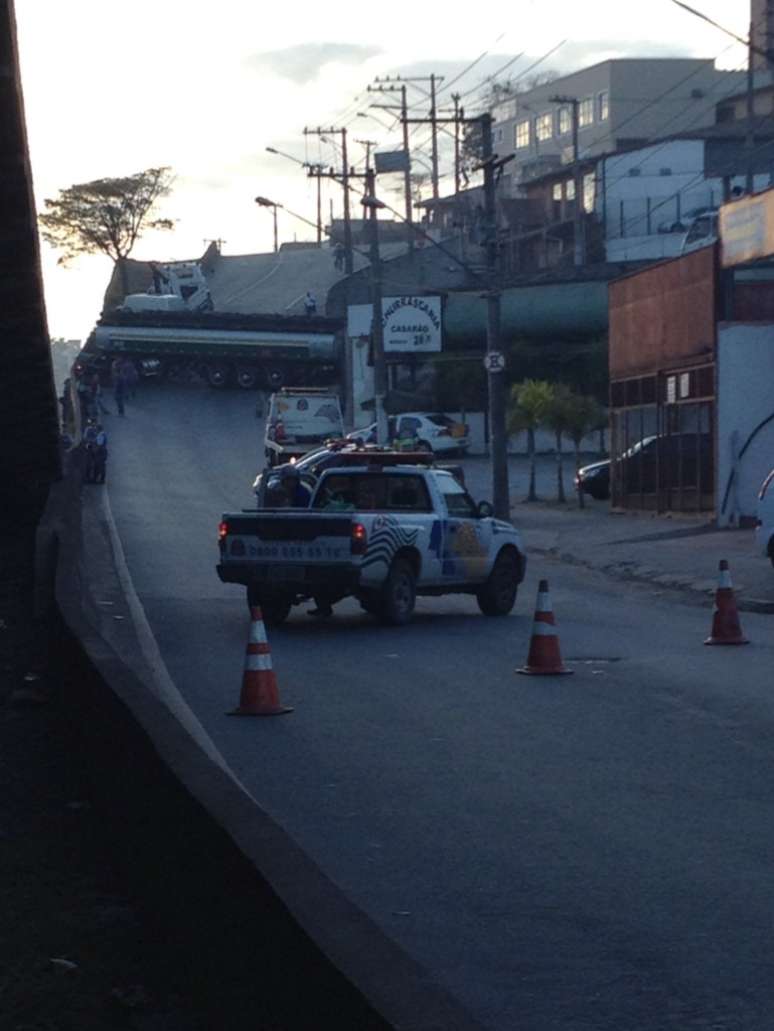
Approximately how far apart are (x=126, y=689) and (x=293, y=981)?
15.1 ft

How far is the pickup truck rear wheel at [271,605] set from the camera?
20750 mm

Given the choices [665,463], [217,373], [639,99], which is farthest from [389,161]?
[665,463]

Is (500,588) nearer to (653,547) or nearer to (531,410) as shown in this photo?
(653,547)

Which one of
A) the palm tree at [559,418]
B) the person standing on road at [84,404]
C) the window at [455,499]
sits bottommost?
the person standing on road at [84,404]

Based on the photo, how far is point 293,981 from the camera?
4770 millimetres

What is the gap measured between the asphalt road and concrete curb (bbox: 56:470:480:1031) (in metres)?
0.99

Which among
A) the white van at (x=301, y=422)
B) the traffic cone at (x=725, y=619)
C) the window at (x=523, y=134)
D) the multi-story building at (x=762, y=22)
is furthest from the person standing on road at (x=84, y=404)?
the window at (x=523, y=134)

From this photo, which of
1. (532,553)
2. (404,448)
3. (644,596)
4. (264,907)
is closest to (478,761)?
(264,907)

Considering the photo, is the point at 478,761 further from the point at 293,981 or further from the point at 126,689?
the point at 293,981

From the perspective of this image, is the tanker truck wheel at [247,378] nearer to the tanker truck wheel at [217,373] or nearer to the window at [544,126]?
the tanker truck wheel at [217,373]

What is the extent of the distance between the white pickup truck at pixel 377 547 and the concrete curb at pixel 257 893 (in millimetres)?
10338

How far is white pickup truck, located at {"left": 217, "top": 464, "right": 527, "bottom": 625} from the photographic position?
20125 millimetres

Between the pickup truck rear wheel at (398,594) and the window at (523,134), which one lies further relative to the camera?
the window at (523,134)

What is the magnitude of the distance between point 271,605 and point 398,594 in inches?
56.4
